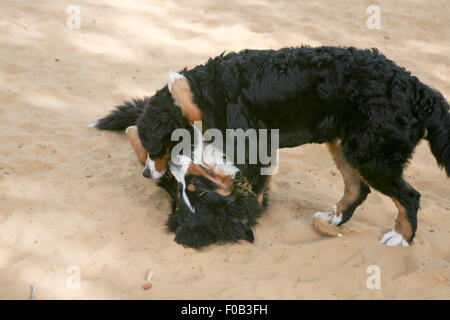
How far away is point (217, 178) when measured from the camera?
359 cm

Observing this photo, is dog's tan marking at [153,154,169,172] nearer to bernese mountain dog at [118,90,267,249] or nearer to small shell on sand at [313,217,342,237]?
bernese mountain dog at [118,90,267,249]

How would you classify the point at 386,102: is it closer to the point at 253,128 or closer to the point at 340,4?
the point at 253,128

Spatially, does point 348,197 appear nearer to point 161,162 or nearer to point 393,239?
point 393,239

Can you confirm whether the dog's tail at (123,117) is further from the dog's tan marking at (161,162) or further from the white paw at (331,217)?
the white paw at (331,217)

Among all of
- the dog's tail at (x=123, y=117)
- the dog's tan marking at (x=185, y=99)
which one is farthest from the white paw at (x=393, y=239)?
the dog's tail at (x=123, y=117)

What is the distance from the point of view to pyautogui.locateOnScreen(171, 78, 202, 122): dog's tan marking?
3371 millimetres

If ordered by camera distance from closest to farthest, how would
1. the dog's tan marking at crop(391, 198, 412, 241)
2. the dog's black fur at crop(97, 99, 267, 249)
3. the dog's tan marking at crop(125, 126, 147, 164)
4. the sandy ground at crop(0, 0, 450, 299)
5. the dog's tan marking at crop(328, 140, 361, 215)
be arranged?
the sandy ground at crop(0, 0, 450, 299) < the dog's tan marking at crop(391, 198, 412, 241) < the dog's black fur at crop(97, 99, 267, 249) < the dog's tan marking at crop(328, 140, 361, 215) < the dog's tan marking at crop(125, 126, 147, 164)

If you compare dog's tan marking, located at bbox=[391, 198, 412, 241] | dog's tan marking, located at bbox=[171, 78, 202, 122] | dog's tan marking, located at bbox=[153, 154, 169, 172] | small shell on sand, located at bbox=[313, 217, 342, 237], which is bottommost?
small shell on sand, located at bbox=[313, 217, 342, 237]

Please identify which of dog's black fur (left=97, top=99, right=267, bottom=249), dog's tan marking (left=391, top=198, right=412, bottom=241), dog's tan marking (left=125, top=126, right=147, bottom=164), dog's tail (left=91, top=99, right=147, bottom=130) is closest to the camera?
dog's tan marking (left=391, top=198, right=412, bottom=241)

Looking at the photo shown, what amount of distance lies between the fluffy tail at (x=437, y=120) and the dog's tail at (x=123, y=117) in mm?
2764

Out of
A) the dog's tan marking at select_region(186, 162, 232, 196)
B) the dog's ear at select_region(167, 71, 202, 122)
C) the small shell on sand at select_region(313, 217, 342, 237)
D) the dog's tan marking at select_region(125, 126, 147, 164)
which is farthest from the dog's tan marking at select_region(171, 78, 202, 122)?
the small shell on sand at select_region(313, 217, 342, 237)

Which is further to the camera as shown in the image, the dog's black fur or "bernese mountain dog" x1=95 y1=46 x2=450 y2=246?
the dog's black fur

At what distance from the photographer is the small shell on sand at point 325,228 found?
3547mm

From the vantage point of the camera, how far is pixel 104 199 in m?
3.85
